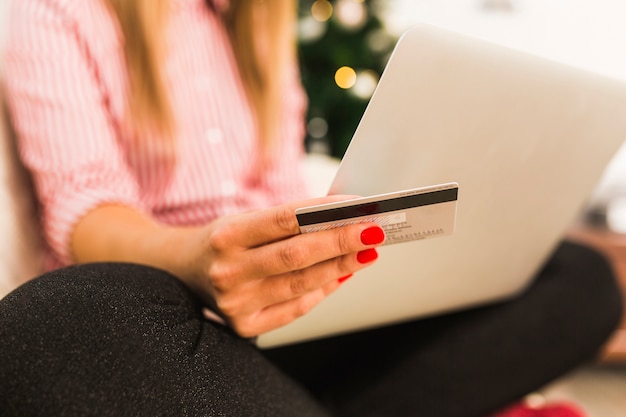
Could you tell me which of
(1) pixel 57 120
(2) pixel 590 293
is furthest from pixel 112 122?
(2) pixel 590 293

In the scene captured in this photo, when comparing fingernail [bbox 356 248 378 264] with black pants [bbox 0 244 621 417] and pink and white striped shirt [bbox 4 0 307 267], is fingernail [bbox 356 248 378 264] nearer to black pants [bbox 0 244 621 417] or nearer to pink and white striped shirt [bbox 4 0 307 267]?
black pants [bbox 0 244 621 417]

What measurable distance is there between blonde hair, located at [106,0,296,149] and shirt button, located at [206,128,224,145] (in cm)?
8

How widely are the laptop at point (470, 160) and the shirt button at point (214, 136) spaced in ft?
1.22

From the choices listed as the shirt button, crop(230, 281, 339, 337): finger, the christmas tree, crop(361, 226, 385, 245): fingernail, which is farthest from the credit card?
the christmas tree

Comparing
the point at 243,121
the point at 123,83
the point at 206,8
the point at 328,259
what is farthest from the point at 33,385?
the point at 206,8

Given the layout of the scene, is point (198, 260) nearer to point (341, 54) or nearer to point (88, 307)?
point (88, 307)

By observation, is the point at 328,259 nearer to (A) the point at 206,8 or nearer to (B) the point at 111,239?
(B) the point at 111,239

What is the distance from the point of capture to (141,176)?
727 mm

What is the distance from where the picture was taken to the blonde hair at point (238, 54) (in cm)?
70

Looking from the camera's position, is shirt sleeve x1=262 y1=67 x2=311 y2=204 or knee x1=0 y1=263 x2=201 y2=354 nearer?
knee x1=0 y1=263 x2=201 y2=354

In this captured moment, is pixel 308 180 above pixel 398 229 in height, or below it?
below

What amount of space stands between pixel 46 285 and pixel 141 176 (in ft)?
1.21

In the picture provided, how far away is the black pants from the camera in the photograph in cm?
32

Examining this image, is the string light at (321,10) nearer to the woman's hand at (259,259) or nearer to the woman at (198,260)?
the woman at (198,260)
